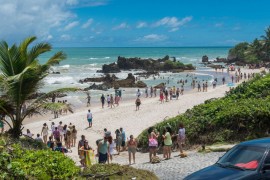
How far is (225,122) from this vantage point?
53.2 feet

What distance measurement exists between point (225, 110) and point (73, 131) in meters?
8.19

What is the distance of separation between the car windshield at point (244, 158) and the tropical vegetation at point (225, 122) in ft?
25.7

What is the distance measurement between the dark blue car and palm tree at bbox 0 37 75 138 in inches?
187

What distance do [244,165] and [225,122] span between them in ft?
29.3

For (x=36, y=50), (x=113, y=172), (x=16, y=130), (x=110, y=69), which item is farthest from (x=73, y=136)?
(x=110, y=69)

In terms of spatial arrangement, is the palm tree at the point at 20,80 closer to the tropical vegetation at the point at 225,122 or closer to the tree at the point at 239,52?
the tropical vegetation at the point at 225,122

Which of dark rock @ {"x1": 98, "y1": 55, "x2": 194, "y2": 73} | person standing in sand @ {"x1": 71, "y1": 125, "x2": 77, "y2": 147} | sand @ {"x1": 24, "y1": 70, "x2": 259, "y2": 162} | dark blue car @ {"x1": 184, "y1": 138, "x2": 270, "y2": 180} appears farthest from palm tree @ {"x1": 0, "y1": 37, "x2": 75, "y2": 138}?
dark rock @ {"x1": 98, "y1": 55, "x2": 194, "y2": 73}

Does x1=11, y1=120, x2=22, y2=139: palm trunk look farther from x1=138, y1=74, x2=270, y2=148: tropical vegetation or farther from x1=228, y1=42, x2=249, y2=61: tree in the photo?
x1=228, y1=42, x2=249, y2=61: tree

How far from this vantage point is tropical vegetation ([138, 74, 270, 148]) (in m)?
15.7

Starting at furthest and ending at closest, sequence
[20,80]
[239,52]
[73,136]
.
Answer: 1. [239,52]
2. [73,136]
3. [20,80]

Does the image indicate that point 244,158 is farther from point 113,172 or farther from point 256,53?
point 256,53

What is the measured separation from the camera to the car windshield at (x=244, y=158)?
24.1ft

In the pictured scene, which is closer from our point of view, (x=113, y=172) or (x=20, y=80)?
(x=113, y=172)

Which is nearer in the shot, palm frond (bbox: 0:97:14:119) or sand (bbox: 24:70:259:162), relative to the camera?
palm frond (bbox: 0:97:14:119)
